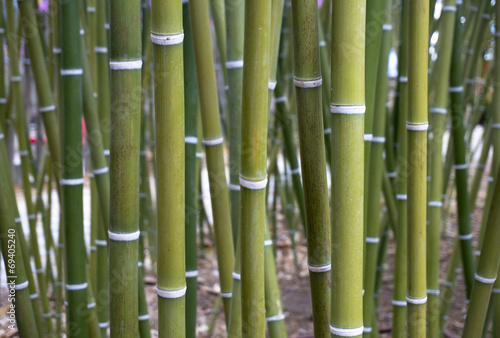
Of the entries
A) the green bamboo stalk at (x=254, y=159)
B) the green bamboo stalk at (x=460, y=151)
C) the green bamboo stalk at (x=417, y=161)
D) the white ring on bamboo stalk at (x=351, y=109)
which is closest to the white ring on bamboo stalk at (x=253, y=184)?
the green bamboo stalk at (x=254, y=159)

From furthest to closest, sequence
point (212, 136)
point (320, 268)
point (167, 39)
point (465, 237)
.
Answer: point (465, 237)
point (212, 136)
point (320, 268)
point (167, 39)

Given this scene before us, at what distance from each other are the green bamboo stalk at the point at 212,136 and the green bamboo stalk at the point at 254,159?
146 millimetres

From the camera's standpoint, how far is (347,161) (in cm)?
Answer: 43

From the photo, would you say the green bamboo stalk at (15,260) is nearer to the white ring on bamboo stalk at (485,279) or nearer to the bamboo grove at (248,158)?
the bamboo grove at (248,158)

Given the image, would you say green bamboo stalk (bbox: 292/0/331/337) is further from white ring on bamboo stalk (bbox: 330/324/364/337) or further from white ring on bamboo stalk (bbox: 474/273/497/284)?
white ring on bamboo stalk (bbox: 474/273/497/284)

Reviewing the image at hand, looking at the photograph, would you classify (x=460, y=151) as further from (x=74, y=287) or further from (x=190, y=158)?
(x=74, y=287)

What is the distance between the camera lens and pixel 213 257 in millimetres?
2055

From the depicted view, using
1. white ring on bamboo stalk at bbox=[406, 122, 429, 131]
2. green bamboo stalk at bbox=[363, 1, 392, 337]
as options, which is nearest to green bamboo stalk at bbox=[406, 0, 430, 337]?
white ring on bamboo stalk at bbox=[406, 122, 429, 131]

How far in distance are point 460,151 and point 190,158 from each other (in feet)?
1.54

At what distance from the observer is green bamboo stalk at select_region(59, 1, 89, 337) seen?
635 millimetres

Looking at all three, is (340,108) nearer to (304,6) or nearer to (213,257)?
(304,6)

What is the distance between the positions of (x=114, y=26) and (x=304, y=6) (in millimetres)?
177

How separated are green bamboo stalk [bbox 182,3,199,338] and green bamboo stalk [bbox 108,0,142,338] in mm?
188

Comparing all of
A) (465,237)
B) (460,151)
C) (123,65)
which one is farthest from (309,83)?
(465,237)
